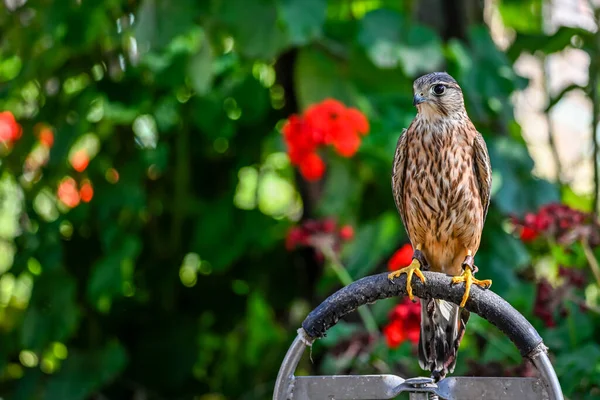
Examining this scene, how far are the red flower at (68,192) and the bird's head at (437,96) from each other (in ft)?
7.25

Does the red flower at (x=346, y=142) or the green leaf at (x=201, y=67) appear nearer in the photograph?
the red flower at (x=346, y=142)

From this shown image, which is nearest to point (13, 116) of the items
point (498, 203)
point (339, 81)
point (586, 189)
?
point (339, 81)

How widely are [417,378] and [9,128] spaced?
3157 millimetres

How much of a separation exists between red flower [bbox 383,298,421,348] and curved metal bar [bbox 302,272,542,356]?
0.80 metres

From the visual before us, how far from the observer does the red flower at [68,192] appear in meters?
4.40

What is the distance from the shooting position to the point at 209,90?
4.04 m

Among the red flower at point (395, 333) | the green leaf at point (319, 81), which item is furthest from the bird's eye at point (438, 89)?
the green leaf at point (319, 81)

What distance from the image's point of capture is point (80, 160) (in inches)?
179

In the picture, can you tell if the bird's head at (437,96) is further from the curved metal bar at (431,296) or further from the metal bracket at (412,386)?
the metal bracket at (412,386)

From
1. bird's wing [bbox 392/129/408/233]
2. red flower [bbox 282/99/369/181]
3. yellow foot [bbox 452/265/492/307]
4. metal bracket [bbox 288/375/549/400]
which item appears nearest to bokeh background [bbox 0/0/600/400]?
red flower [bbox 282/99/369/181]

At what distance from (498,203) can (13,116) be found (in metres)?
2.34

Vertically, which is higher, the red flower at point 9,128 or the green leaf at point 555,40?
the green leaf at point 555,40

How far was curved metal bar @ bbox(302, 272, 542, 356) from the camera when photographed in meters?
1.82

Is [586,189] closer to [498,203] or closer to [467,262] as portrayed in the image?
[498,203]
